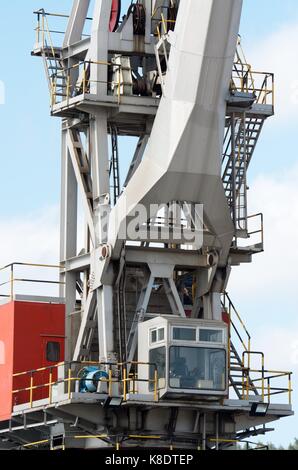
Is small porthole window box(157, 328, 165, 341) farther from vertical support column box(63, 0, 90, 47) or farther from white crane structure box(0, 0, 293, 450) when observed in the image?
vertical support column box(63, 0, 90, 47)

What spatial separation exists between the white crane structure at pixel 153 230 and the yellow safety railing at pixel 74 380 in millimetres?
67

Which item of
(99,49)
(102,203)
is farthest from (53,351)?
(99,49)

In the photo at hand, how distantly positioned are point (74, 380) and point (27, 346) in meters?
3.85

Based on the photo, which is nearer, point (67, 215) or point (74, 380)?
point (74, 380)

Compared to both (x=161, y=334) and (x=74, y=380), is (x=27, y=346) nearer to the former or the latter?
(x=74, y=380)

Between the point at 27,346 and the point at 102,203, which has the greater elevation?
the point at 102,203

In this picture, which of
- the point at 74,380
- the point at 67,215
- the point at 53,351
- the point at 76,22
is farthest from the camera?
the point at 67,215

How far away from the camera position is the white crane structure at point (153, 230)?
4838cm

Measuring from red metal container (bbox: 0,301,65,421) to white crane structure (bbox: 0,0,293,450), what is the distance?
397 millimetres

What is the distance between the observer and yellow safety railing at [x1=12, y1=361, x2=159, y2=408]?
48.4m

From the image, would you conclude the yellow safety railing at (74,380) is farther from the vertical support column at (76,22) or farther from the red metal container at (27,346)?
the vertical support column at (76,22)

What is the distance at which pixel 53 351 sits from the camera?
2069 inches

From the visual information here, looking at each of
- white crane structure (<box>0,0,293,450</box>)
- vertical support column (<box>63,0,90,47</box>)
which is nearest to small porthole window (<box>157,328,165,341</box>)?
white crane structure (<box>0,0,293,450</box>)
